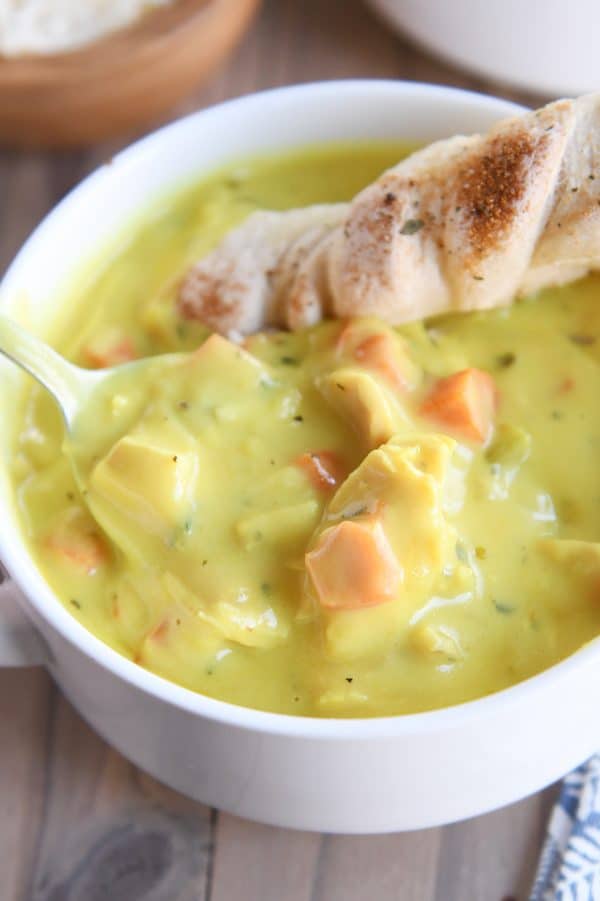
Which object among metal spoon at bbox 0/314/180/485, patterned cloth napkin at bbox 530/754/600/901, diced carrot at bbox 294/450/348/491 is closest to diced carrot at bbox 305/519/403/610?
diced carrot at bbox 294/450/348/491

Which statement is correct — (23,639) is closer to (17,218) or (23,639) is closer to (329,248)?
(329,248)

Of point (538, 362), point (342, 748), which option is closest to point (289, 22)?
point (538, 362)

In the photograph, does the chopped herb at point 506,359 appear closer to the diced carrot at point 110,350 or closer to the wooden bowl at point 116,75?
the diced carrot at point 110,350

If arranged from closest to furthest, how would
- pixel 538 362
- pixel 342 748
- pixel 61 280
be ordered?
pixel 342 748 < pixel 538 362 < pixel 61 280

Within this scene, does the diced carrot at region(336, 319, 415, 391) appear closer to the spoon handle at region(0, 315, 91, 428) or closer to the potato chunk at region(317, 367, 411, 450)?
the potato chunk at region(317, 367, 411, 450)

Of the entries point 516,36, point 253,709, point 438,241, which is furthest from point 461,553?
point 516,36

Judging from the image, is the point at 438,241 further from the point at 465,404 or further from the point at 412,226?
the point at 465,404
